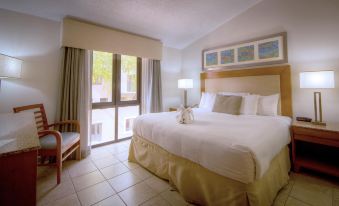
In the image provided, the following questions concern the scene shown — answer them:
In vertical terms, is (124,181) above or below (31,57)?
below

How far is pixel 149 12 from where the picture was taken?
2768 millimetres

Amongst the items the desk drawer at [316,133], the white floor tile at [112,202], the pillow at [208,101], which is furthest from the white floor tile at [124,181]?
the desk drawer at [316,133]

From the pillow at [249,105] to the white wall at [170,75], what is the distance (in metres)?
2.10

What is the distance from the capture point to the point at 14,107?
232 cm

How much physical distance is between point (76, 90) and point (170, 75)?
2405 millimetres

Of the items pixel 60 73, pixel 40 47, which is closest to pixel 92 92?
pixel 60 73

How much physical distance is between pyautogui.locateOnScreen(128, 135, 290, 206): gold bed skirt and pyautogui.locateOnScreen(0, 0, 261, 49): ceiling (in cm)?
226

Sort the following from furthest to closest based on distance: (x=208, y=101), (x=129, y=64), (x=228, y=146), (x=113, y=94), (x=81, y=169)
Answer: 1. (x=129, y=64)
2. (x=113, y=94)
3. (x=208, y=101)
4. (x=81, y=169)
5. (x=228, y=146)

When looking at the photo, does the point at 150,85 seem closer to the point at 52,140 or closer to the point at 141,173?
the point at 141,173

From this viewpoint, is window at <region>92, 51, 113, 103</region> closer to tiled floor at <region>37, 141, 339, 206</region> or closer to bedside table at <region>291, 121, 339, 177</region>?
tiled floor at <region>37, 141, 339, 206</region>

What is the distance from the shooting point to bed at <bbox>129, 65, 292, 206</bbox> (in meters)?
1.24

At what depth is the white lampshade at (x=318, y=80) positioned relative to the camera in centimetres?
203

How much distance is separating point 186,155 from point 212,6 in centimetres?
270


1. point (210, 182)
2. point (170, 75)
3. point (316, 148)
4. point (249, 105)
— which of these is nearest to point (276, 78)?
point (249, 105)
